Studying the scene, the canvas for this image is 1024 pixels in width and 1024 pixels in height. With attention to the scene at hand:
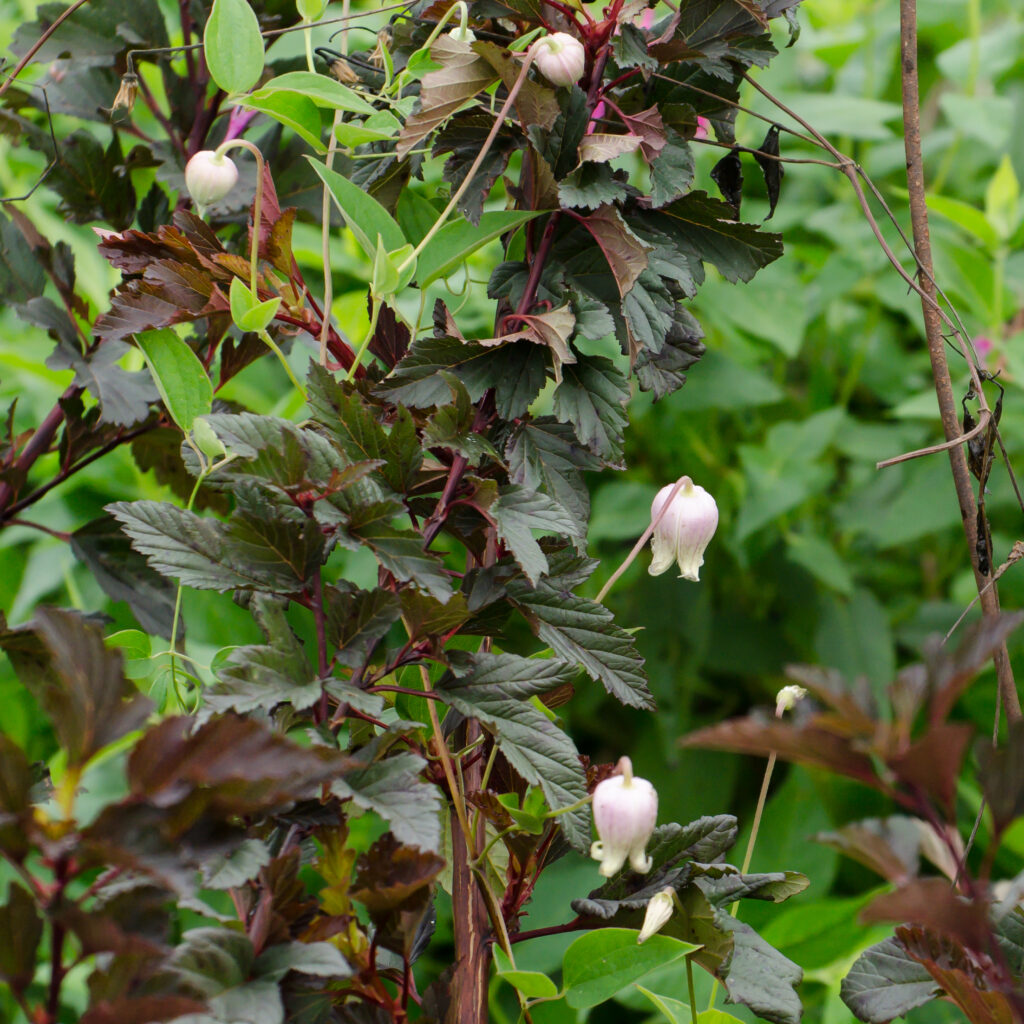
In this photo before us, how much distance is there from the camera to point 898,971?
396 millimetres

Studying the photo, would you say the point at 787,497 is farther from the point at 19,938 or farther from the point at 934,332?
the point at 19,938

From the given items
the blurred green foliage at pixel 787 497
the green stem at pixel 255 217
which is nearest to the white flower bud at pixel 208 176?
the green stem at pixel 255 217

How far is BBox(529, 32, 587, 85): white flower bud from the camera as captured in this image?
39 cm

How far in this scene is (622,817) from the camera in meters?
0.35

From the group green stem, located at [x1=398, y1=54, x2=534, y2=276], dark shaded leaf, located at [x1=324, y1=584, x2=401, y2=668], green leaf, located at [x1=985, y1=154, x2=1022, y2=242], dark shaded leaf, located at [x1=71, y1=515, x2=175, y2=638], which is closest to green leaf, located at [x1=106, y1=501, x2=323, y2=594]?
dark shaded leaf, located at [x1=324, y1=584, x2=401, y2=668]

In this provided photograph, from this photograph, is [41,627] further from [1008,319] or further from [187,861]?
[1008,319]

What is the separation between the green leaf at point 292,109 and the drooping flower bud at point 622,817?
274 mm

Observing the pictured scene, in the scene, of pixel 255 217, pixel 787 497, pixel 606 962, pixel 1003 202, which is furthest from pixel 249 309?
pixel 1003 202

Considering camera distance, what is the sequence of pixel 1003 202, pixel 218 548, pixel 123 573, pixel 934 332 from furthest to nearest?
pixel 1003 202, pixel 123 573, pixel 934 332, pixel 218 548

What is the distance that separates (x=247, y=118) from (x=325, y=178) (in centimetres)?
26

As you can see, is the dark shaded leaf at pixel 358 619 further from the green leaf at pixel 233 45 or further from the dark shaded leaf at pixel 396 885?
the green leaf at pixel 233 45

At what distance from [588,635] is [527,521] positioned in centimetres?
5

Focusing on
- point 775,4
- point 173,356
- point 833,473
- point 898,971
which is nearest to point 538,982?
point 898,971

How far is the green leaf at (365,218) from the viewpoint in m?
0.40
